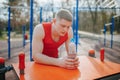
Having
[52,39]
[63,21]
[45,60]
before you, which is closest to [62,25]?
[63,21]

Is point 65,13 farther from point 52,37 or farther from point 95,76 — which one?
point 95,76

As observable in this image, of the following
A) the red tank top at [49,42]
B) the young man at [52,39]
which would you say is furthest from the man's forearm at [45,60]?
the red tank top at [49,42]

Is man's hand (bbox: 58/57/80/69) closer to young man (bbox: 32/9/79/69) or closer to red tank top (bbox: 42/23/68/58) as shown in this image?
young man (bbox: 32/9/79/69)

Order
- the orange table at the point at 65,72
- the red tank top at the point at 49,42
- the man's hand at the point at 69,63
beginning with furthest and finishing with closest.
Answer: the red tank top at the point at 49,42, the man's hand at the point at 69,63, the orange table at the point at 65,72

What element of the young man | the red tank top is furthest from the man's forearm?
the red tank top

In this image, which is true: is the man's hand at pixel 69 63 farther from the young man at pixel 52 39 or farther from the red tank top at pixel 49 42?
the red tank top at pixel 49 42

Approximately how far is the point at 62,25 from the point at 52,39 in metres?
0.26

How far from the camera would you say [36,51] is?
72.3 inches

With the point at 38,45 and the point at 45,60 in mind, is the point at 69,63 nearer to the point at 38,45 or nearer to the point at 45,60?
the point at 45,60

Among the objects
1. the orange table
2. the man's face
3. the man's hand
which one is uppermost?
the man's face

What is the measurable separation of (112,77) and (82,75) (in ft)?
0.84

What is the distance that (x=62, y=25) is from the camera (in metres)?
1.73

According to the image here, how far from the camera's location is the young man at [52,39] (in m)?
1.69

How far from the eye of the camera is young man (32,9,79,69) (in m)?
1.69
